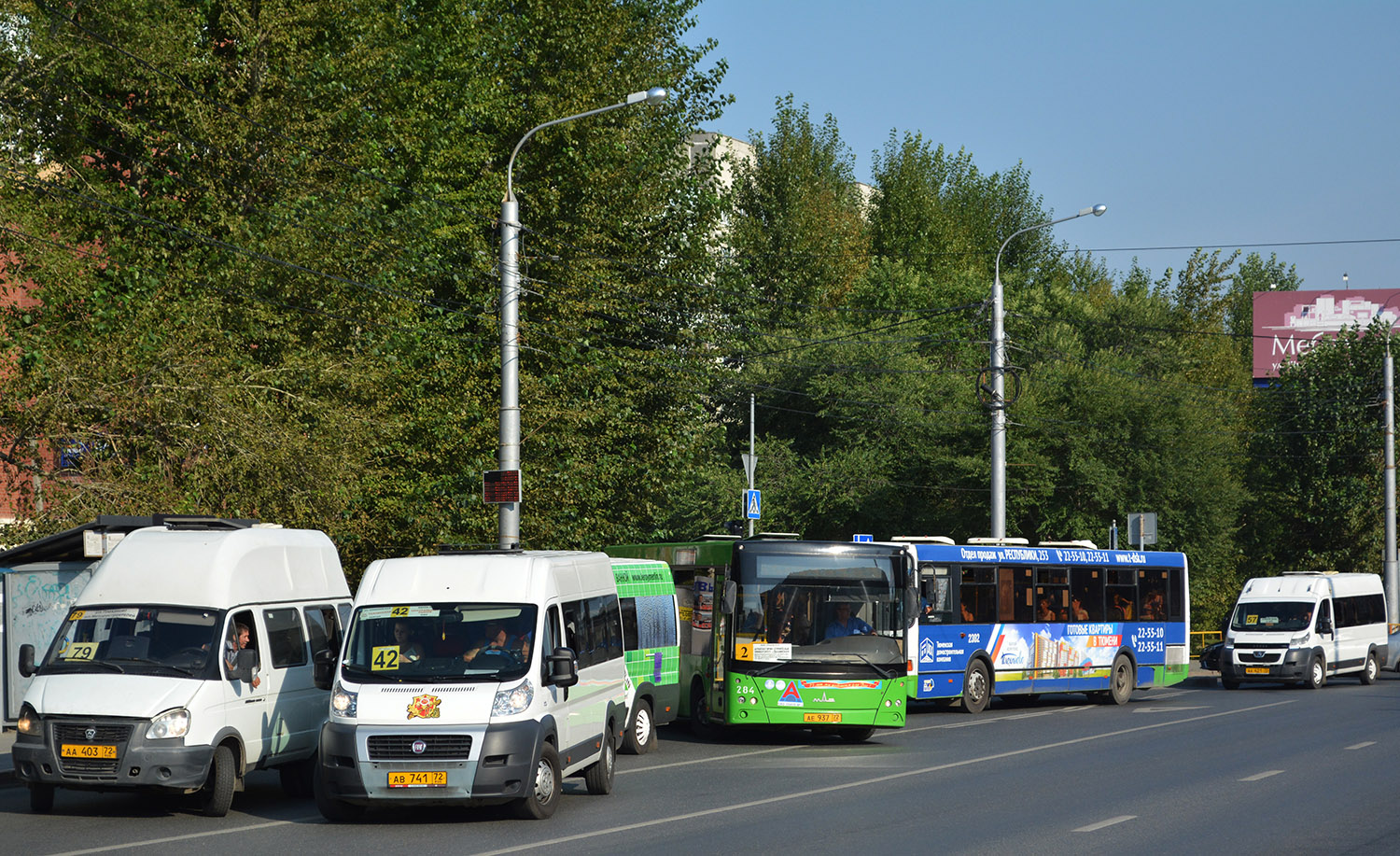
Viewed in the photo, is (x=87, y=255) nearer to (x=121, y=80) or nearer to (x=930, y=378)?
(x=121, y=80)

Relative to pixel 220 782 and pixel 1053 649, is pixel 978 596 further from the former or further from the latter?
pixel 220 782

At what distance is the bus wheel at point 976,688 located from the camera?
26.6m

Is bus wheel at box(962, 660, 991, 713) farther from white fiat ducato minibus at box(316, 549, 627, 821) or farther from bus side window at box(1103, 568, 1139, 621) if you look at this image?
white fiat ducato minibus at box(316, 549, 627, 821)

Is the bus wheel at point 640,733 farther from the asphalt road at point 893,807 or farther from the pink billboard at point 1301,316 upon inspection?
the pink billboard at point 1301,316

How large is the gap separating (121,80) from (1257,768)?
2010 cm

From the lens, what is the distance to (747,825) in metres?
12.6

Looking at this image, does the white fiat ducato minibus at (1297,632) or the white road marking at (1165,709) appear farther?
the white fiat ducato minibus at (1297,632)

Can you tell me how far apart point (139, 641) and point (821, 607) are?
9.54 metres

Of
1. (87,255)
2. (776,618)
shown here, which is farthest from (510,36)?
(776,618)

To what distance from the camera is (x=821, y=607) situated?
2047 centimetres

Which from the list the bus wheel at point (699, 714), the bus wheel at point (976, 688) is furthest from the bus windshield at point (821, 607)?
the bus wheel at point (976, 688)

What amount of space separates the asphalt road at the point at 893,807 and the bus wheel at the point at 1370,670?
1667 centimetres

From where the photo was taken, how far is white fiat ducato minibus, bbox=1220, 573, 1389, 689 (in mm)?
34719

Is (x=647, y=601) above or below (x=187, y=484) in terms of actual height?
below
